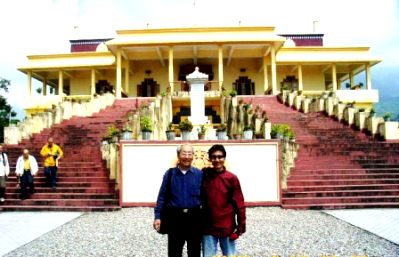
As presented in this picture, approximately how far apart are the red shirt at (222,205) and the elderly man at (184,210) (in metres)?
0.14

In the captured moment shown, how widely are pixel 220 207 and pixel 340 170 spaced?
949 cm

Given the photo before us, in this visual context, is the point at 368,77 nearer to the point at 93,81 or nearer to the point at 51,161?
the point at 93,81

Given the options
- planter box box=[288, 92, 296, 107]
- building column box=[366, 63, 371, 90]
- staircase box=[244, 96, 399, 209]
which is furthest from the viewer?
building column box=[366, 63, 371, 90]

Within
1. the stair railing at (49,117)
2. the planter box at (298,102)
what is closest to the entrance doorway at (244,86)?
the planter box at (298,102)

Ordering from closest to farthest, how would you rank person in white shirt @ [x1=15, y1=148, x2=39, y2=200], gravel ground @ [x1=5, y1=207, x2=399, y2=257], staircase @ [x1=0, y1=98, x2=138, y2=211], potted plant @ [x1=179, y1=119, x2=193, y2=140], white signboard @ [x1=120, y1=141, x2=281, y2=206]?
gravel ground @ [x1=5, y1=207, x2=399, y2=257], white signboard @ [x1=120, y1=141, x2=281, y2=206], staircase @ [x1=0, y1=98, x2=138, y2=211], person in white shirt @ [x1=15, y1=148, x2=39, y2=200], potted plant @ [x1=179, y1=119, x2=193, y2=140]

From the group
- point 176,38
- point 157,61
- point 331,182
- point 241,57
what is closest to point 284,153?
point 331,182

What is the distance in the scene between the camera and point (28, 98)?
30.0 meters

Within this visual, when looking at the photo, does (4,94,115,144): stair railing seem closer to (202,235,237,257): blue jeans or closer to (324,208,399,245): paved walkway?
(324,208,399,245): paved walkway

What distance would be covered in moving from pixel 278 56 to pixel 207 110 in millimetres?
7799

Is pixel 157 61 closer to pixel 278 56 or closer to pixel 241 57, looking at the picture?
pixel 241 57

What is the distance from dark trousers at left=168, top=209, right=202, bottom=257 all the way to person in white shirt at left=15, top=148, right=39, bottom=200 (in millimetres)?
8188

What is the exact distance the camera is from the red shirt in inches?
161

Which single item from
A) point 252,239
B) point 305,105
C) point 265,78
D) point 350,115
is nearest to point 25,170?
point 252,239

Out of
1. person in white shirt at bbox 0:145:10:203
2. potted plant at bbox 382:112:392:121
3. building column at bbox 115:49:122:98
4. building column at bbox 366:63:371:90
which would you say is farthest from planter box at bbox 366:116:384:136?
Answer: building column at bbox 115:49:122:98
